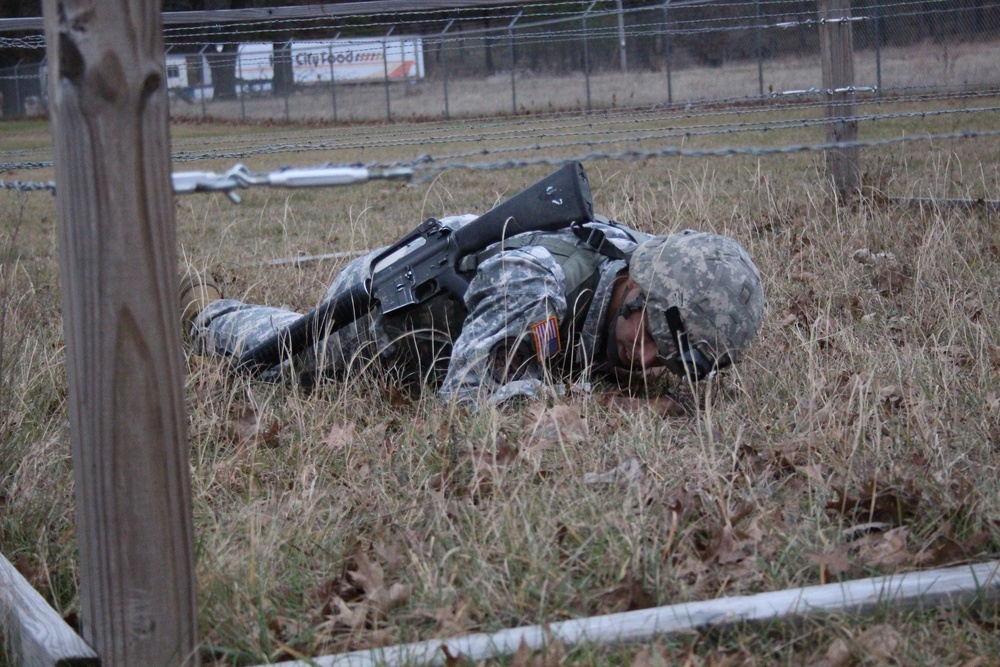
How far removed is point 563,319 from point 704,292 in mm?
584

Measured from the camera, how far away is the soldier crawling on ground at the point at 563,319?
346 cm

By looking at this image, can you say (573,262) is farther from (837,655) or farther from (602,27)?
(602,27)

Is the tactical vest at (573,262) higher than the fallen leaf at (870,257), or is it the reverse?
the tactical vest at (573,262)

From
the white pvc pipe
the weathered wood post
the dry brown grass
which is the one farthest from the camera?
the dry brown grass

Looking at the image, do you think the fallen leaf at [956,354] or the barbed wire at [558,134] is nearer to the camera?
the fallen leaf at [956,354]

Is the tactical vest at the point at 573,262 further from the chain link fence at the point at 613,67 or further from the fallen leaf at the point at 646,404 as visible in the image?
the chain link fence at the point at 613,67

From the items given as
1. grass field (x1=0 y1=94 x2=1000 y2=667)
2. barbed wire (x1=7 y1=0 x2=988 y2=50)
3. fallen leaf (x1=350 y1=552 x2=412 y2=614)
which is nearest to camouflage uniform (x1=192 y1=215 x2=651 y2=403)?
grass field (x1=0 y1=94 x2=1000 y2=667)

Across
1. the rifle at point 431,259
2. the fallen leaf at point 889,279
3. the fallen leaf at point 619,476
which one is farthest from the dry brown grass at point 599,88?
the fallen leaf at point 619,476

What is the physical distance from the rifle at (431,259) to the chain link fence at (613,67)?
12759 millimetres

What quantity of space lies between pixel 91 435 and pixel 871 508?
1.81 metres

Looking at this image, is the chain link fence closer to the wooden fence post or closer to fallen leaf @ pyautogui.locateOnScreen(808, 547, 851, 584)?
the wooden fence post

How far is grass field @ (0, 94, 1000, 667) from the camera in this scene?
89.0 inches

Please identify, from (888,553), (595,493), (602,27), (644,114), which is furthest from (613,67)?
(888,553)

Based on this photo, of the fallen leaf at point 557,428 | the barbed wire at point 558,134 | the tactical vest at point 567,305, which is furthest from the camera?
the barbed wire at point 558,134
